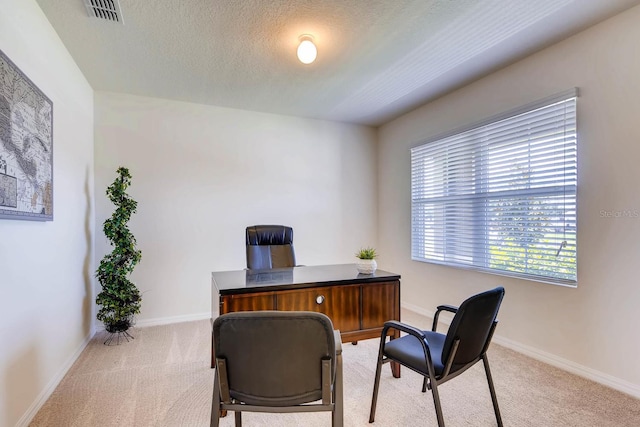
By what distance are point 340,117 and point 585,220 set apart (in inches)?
121

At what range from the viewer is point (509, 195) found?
2.95 metres

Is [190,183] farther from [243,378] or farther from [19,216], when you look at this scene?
[243,378]

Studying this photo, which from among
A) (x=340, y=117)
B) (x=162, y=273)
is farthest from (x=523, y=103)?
(x=162, y=273)

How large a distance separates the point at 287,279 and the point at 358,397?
3.06 ft

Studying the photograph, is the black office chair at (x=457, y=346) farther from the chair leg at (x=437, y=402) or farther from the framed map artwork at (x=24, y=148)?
the framed map artwork at (x=24, y=148)

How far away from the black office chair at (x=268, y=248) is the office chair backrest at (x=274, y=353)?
1795mm

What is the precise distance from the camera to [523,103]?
2834 mm

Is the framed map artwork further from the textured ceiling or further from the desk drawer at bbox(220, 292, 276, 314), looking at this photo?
the desk drawer at bbox(220, 292, 276, 314)

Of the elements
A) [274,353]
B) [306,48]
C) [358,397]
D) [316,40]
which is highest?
[316,40]

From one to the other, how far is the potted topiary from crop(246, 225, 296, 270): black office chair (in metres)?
1.20

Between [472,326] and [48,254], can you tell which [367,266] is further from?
[48,254]

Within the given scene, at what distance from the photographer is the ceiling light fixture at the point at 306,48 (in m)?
2.40

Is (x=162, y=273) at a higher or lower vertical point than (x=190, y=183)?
lower

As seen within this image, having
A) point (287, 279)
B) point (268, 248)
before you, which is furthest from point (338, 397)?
point (268, 248)
